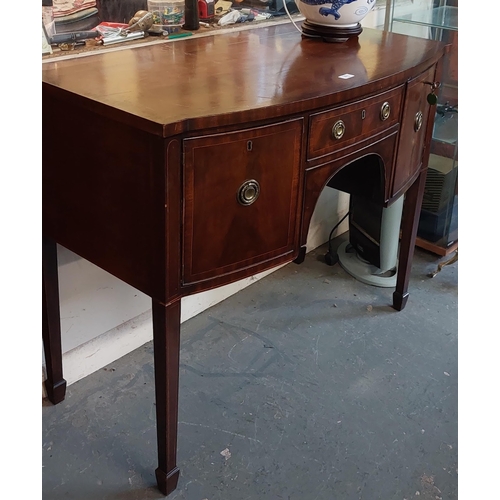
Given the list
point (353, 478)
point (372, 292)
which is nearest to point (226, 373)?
point (353, 478)

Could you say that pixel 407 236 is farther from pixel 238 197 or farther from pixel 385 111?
pixel 238 197

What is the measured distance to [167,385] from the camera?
117 cm

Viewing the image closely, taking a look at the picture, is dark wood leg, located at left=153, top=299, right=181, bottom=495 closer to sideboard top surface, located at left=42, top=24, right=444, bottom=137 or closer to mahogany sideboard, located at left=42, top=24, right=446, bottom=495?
mahogany sideboard, located at left=42, top=24, right=446, bottom=495

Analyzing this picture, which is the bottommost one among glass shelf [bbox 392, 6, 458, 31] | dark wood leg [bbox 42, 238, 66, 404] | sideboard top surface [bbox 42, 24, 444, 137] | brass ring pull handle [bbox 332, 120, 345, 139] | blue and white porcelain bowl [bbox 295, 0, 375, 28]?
dark wood leg [bbox 42, 238, 66, 404]

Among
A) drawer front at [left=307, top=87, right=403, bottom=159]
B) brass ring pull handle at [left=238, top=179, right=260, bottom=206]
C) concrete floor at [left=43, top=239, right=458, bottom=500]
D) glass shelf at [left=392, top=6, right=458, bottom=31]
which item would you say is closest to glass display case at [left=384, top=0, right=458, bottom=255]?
glass shelf at [left=392, top=6, right=458, bottom=31]

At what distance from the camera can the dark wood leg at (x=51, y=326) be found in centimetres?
133

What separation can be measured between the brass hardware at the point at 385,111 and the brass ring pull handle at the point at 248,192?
37 centimetres

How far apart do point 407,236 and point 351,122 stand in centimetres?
69

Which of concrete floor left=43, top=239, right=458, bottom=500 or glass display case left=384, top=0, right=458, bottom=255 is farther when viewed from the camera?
glass display case left=384, top=0, right=458, bottom=255

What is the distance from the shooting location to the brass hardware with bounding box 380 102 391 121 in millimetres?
1263

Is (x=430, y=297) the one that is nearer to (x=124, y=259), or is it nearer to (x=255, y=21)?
(x=255, y=21)

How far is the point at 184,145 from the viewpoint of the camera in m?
0.93

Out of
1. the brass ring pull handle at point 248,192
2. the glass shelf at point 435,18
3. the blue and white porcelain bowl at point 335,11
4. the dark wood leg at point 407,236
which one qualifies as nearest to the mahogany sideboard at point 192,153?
the brass ring pull handle at point 248,192

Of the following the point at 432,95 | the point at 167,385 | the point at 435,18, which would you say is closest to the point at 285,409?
the point at 167,385
